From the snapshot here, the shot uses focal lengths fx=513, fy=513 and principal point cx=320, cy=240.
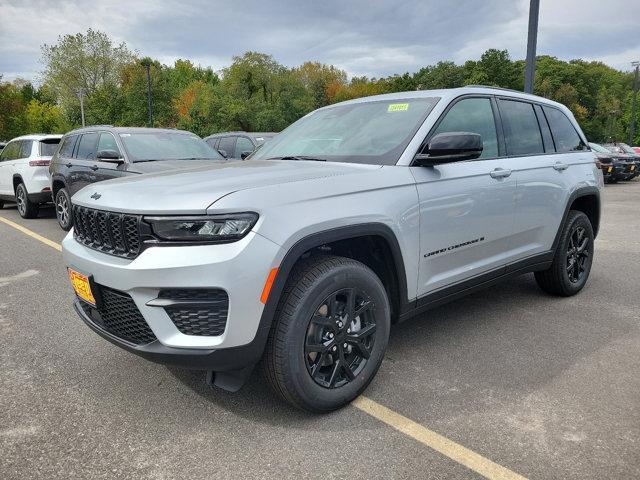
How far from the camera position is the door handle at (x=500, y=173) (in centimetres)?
359

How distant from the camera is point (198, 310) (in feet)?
7.57

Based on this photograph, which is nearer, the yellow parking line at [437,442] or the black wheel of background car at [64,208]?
the yellow parking line at [437,442]

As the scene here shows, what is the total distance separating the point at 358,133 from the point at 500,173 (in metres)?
1.07

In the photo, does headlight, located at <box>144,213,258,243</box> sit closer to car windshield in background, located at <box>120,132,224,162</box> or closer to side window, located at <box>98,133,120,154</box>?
car windshield in background, located at <box>120,132,224,162</box>

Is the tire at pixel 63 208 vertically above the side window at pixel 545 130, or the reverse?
the side window at pixel 545 130

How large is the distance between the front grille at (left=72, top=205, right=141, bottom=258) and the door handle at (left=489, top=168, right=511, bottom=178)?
7.86 ft

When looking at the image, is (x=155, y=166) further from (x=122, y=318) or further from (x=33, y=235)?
(x=122, y=318)

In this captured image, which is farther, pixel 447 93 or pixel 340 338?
pixel 447 93

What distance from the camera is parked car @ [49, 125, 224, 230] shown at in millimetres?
7332

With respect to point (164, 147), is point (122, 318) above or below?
below

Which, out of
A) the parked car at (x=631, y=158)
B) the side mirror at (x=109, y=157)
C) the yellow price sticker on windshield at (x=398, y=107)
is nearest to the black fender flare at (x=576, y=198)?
the yellow price sticker on windshield at (x=398, y=107)

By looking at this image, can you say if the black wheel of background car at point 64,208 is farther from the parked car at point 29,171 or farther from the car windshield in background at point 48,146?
the car windshield in background at point 48,146

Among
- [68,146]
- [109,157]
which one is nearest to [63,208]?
[68,146]

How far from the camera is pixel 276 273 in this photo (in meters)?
2.34
